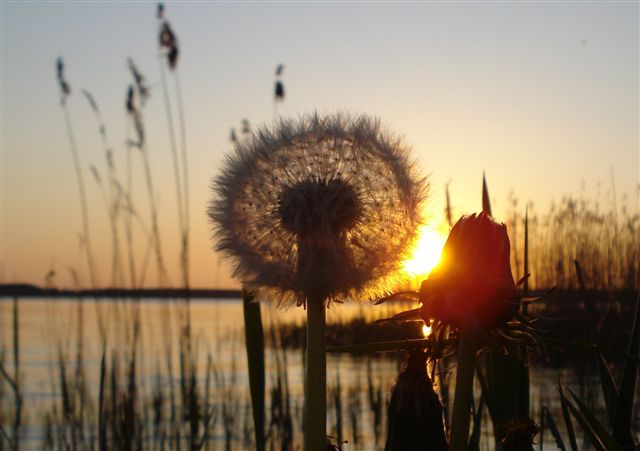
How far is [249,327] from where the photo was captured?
5.67 feet

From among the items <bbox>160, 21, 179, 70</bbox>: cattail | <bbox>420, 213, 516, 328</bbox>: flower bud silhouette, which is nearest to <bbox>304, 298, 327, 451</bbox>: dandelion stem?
<bbox>420, 213, 516, 328</bbox>: flower bud silhouette

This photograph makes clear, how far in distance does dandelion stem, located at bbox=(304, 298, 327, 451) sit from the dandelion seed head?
0.87 feet

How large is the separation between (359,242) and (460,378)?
530 mm

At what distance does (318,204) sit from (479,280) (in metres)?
0.47

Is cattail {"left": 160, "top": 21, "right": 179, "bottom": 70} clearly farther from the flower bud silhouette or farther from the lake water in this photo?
the flower bud silhouette

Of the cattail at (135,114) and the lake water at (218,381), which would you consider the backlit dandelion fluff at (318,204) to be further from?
the cattail at (135,114)

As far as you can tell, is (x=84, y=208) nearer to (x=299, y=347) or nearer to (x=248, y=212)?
(x=248, y=212)

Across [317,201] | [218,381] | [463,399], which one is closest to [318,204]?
[317,201]

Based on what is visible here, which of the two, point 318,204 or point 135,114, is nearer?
point 318,204

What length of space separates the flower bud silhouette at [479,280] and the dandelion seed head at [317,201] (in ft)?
1.14

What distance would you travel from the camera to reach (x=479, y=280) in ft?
4.03

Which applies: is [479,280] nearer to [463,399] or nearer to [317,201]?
[463,399]

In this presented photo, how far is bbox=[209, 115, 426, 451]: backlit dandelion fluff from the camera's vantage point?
1595 mm

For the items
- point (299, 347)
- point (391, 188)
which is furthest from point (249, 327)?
point (299, 347)
